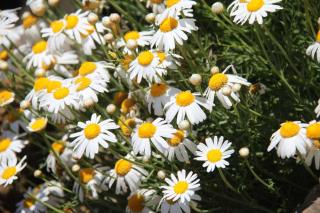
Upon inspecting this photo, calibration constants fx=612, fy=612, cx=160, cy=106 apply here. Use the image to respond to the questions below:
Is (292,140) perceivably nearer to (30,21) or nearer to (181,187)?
(181,187)

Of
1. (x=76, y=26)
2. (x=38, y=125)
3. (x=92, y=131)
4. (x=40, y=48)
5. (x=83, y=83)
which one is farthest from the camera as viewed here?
(x=40, y=48)

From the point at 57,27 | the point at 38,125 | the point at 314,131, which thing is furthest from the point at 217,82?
the point at 57,27

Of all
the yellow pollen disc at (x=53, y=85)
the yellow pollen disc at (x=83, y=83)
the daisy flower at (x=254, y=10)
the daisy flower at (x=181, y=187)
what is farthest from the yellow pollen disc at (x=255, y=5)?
the yellow pollen disc at (x=53, y=85)

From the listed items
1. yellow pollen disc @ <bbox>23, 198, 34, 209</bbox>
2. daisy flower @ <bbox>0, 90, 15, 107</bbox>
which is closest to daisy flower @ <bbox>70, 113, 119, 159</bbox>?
daisy flower @ <bbox>0, 90, 15, 107</bbox>

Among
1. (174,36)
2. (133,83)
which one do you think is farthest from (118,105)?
(174,36)

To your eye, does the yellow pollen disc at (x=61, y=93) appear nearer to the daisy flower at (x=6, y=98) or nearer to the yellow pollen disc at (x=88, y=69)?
the yellow pollen disc at (x=88, y=69)

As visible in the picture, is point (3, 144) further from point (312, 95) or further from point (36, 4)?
point (312, 95)
